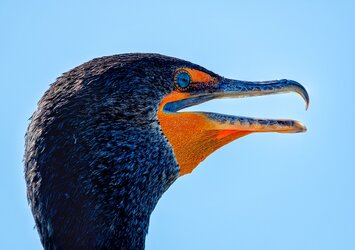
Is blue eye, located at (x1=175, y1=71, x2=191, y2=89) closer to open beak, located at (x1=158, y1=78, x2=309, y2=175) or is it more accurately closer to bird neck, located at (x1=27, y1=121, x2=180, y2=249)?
open beak, located at (x1=158, y1=78, x2=309, y2=175)

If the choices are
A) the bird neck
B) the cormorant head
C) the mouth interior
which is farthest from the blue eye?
the bird neck

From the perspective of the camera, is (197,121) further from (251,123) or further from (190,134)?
(251,123)

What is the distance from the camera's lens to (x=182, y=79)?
8.30m

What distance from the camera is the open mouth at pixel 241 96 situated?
8.20 m

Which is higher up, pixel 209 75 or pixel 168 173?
pixel 209 75

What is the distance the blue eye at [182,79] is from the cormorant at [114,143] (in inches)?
0.5

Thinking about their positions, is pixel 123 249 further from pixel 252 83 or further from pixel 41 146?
pixel 252 83

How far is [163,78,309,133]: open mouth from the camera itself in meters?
8.20

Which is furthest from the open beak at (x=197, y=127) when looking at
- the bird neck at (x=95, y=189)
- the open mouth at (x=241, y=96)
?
the bird neck at (x=95, y=189)

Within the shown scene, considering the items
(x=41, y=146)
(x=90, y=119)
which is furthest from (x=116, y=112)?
(x=41, y=146)

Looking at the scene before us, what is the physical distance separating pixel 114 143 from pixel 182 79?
1.13 meters

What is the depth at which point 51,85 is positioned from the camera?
7762 millimetres

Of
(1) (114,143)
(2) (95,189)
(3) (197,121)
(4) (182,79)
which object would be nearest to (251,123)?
(3) (197,121)

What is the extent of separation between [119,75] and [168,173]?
3.62ft
